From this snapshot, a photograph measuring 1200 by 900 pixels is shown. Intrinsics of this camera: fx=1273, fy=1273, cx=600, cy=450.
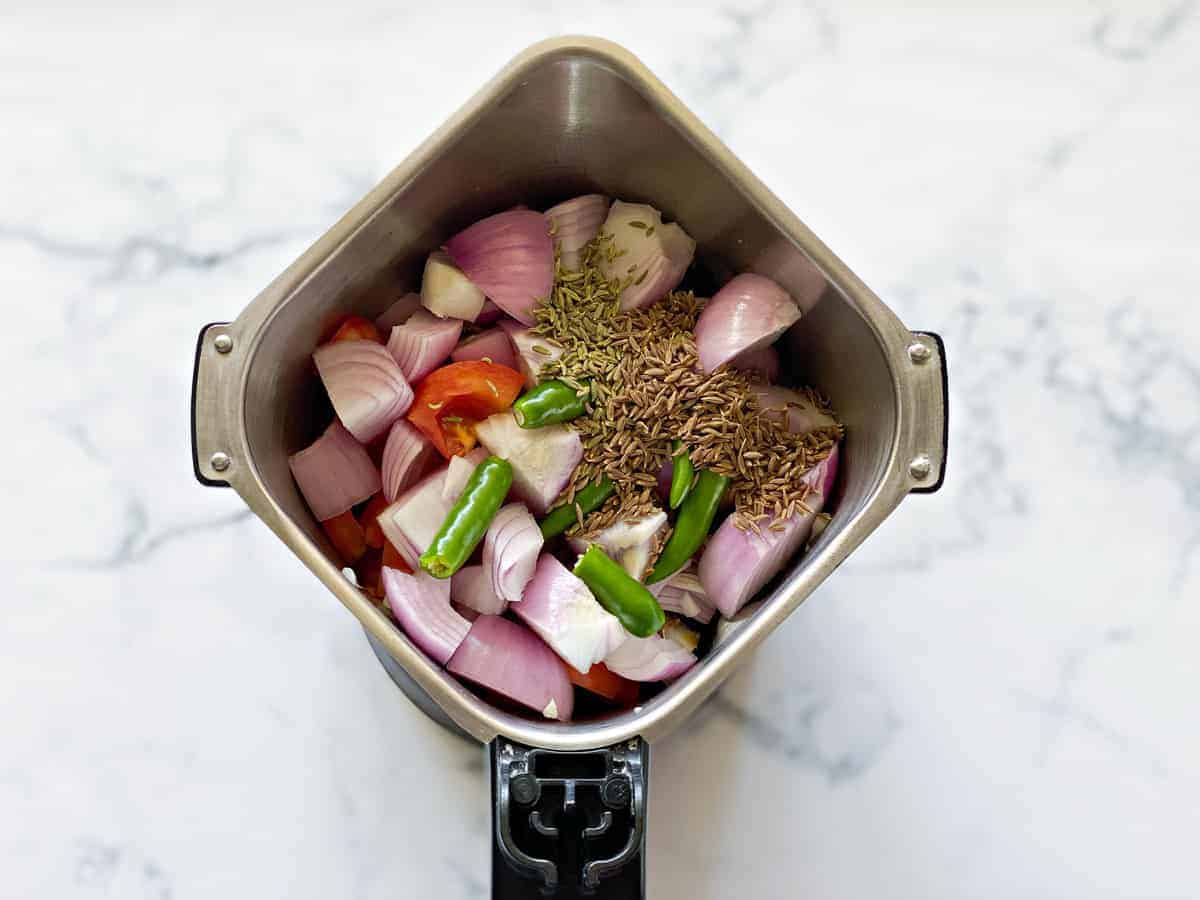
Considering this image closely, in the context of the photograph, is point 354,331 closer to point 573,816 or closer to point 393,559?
point 393,559

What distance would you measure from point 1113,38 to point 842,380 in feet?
1.50

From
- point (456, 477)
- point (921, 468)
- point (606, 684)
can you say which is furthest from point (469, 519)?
point (921, 468)

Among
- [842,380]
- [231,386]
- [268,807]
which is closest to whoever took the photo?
[231,386]

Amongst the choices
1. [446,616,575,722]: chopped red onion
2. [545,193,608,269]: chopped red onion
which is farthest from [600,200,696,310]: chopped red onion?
[446,616,575,722]: chopped red onion

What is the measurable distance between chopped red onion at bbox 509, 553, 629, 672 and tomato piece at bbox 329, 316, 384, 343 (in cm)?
18

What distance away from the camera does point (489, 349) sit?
797 mm

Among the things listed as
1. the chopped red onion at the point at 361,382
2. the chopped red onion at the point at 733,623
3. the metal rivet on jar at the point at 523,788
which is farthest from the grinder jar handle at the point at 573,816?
the chopped red onion at the point at 361,382

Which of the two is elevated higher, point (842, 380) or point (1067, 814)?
point (842, 380)

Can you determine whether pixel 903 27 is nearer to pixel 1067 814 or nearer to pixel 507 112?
pixel 507 112

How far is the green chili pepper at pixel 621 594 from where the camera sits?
74cm

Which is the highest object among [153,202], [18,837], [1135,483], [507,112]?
[507,112]

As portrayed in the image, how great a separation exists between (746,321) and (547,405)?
5.3 inches

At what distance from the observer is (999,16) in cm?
102

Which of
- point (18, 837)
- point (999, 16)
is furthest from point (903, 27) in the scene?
point (18, 837)
